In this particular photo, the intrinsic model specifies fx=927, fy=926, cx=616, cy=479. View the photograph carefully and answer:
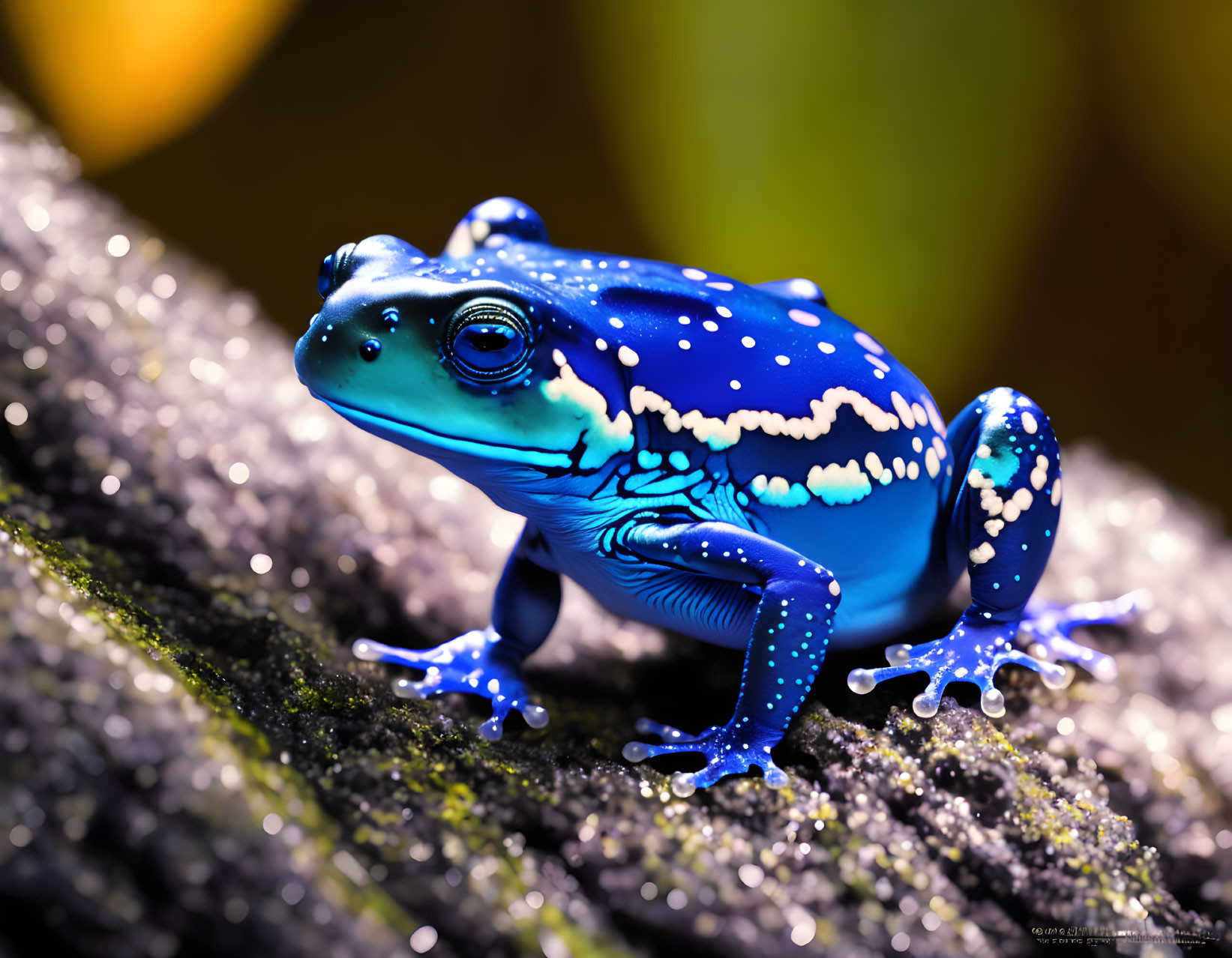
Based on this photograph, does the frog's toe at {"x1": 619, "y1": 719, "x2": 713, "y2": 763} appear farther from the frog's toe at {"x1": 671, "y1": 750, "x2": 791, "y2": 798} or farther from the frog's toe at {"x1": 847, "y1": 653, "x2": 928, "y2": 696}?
the frog's toe at {"x1": 847, "y1": 653, "x2": 928, "y2": 696}

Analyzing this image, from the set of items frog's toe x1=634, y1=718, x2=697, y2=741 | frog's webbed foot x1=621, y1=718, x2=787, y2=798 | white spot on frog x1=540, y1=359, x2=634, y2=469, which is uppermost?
white spot on frog x1=540, y1=359, x2=634, y2=469

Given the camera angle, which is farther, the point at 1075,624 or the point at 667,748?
the point at 1075,624

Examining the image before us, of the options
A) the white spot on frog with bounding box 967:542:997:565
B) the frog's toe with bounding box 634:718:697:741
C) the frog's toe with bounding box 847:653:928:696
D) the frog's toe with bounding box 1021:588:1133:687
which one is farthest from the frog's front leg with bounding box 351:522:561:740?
the frog's toe with bounding box 1021:588:1133:687

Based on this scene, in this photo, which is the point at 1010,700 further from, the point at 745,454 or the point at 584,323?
the point at 584,323

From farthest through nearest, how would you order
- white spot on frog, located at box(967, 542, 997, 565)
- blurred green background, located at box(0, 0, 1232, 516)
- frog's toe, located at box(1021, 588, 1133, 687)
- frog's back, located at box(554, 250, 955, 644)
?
blurred green background, located at box(0, 0, 1232, 516), frog's toe, located at box(1021, 588, 1133, 687), white spot on frog, located at box(967, 542, 997, 565), frog's back, located at box(554, 250, 955, 644)

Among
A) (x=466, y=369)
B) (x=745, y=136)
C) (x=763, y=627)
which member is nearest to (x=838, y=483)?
(x=763, y=627)

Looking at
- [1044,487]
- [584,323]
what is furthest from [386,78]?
[1044,487]

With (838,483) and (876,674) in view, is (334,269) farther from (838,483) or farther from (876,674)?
(876,674)
